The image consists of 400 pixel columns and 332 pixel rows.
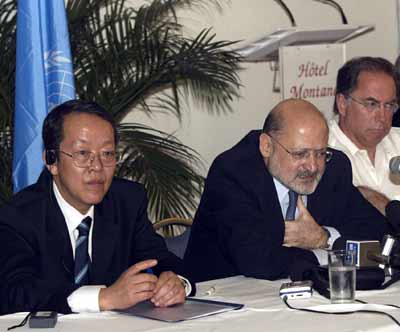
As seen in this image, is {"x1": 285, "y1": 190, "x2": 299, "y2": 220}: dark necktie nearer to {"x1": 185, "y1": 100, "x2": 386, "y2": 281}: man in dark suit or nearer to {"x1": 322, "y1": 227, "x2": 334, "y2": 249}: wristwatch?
{"x1": 185, "y1": 100, "x2": 386, "y2": 281}: man in dark suit

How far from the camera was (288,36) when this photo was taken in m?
6.05

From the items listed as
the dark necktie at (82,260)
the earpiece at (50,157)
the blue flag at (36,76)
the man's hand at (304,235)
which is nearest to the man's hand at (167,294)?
the dark necktie at (82,260)

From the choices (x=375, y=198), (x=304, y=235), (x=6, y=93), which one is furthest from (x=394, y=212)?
(x=6, y=93)

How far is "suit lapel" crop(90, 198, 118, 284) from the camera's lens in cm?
351

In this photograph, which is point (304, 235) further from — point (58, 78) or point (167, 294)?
point (58, 78)

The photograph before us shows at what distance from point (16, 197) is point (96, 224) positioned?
303 millimetres

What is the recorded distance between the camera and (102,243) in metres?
3.53

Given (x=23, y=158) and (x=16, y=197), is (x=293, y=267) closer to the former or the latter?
(x=16, y=197)

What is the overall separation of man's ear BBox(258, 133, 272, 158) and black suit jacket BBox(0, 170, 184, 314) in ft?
1.79

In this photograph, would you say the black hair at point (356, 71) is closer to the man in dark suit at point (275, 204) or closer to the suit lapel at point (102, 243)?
the man in dark suit at point (275, 204)

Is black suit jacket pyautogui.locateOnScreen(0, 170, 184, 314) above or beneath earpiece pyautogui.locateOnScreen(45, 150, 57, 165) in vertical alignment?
beneath

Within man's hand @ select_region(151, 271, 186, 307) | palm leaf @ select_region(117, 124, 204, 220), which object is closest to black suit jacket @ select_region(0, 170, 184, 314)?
man's hand @ select_region(151, 271, 186, 307)

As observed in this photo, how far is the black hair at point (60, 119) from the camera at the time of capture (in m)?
3.50

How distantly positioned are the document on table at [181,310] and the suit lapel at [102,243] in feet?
1.26
